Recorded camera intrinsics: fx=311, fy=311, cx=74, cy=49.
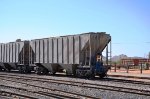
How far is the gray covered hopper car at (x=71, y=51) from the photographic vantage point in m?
23.9

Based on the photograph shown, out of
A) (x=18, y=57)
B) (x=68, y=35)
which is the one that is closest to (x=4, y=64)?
(x=18, y=57)

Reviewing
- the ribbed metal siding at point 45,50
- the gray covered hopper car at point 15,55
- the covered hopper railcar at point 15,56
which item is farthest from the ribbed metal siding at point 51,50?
the gray covered hopper car at point 15,55

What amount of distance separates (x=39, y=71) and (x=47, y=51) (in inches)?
98.9

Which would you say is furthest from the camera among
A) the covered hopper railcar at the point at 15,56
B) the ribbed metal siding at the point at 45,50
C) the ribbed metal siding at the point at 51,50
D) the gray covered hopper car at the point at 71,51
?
the covered hopper railcar at the point at 15,56

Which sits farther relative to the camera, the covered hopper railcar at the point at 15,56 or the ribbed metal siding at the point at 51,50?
the covered hopper railcar at the point at 15,56

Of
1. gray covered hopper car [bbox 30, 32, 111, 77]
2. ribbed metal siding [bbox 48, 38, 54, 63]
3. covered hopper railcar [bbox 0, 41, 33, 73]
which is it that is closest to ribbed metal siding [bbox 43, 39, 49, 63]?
gray covered hopper car [bbox 30, 32, 111, 77]

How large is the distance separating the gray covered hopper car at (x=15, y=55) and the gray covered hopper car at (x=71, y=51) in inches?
135

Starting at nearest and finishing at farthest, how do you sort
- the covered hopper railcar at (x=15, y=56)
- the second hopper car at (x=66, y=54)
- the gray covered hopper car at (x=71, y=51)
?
the second hopper car at (x=66, y=54) → the gray covered hopper car at (x=71, y=51) → the covered hopper railcar at (x=15, y=56)

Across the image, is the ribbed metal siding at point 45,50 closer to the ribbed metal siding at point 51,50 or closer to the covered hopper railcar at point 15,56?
the ribbed metal siding at point 51,50

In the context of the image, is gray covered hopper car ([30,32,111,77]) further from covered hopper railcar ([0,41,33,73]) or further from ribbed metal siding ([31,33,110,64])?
covered hopper railcar ([0,41,33,73])

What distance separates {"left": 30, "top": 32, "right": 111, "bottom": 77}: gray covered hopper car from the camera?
23.9 metres

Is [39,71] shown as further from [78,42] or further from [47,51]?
[78,42]

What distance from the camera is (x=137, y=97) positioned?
13578 millimetres

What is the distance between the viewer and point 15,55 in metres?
33.6
